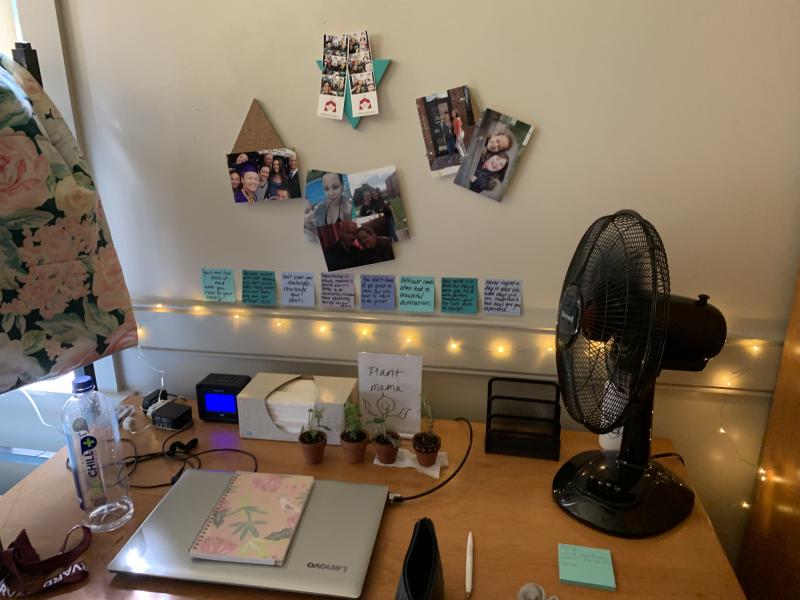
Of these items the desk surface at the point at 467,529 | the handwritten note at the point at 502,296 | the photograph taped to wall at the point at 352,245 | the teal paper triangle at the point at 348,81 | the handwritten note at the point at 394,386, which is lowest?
the desk surface at the point at 467,529

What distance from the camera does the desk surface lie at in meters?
0.84

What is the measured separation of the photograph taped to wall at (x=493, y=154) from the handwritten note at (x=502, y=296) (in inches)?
7.3

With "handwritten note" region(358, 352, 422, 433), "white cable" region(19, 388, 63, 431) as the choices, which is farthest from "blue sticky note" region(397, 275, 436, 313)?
"white cable" region(19, 388, 63, 431)

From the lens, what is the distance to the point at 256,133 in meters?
1.25

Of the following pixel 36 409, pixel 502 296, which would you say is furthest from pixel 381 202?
pixel 36 409

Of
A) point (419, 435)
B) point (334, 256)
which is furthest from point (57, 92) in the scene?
point (419, 435)

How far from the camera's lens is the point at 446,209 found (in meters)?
1.22

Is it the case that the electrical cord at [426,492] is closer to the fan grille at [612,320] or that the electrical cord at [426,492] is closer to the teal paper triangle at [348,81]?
the fan grille at [612,320]

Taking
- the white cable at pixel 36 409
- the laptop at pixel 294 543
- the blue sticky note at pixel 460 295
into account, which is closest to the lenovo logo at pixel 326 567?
the laptop at pixel 294 543

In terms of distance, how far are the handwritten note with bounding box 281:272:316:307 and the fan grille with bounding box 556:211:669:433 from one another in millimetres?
611

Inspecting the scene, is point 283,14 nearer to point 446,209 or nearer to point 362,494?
point 446,209

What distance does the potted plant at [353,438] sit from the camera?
1.11m

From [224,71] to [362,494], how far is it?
95 centimetres

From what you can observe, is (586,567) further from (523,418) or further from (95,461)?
(95,461)
